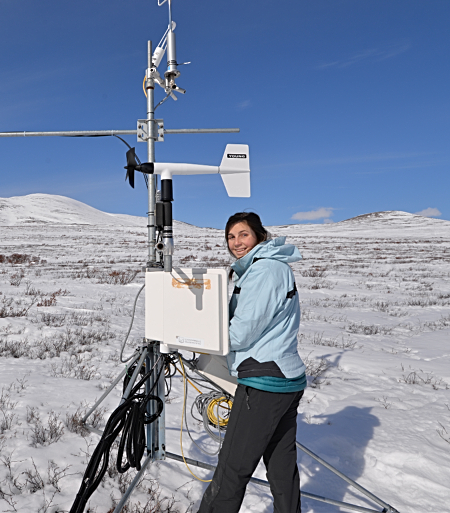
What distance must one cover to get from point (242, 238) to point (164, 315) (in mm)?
768

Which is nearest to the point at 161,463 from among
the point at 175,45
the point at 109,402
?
the point at 109,402

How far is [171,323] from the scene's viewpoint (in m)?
2.35

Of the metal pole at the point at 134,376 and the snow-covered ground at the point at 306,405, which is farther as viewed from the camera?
the snow-covered ground at the point at 306,405

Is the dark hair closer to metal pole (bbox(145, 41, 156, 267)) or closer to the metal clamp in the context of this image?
metal pole (bbox(145, 41, 156, 267))

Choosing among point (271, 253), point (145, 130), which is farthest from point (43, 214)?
point (271, 253)

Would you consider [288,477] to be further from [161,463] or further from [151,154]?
[151,154]

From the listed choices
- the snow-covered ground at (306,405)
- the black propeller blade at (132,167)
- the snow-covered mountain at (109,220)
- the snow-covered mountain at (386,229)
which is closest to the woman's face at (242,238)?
the black propeller blade at (132,167)

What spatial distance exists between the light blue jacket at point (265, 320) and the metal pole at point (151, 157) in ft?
2.78

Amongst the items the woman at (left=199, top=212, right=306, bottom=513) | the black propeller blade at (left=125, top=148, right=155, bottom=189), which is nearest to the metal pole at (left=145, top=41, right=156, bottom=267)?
the black propeller blade at (left=125, top=148, right=155, bottom=189)

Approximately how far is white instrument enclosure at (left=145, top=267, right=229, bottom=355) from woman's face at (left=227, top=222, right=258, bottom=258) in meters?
0.41

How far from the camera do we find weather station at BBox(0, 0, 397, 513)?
7.04 ft

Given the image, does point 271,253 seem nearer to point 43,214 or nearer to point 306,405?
point 306,405

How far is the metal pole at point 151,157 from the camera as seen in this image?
2.64 m

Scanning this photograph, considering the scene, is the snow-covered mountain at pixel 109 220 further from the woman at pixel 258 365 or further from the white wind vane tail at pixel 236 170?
the woman at pixel 258 365
